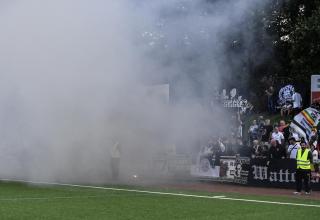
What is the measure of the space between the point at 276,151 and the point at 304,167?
2.34 m

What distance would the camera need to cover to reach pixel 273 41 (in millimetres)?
20484

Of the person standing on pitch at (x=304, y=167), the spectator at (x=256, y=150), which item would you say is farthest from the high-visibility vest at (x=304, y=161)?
the spectator at (x=256, y=150)

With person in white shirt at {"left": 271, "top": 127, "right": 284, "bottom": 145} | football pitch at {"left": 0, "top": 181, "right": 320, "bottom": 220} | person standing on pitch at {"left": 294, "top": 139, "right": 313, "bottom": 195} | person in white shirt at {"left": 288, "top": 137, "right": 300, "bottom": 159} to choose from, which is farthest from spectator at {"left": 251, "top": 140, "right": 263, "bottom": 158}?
football pitch at {"left": 0, "top": 181, "right": 320, "bottom": 220}

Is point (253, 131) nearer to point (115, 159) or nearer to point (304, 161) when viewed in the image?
point (304, 161)

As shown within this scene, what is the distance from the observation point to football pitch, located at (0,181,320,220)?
11.1 m

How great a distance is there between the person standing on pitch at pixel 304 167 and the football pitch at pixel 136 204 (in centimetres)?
106

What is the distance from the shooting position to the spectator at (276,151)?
1872cm

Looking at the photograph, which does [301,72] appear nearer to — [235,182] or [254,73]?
[254,73]

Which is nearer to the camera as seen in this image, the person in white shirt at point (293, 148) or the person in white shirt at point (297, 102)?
the person in white shirt at point (293, 148)

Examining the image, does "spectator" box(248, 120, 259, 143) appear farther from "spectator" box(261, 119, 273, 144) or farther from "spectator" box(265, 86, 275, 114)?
"spectator" box(265, 86, 275, 114)

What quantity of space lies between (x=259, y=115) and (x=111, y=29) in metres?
7.37

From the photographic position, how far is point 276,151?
18.8m

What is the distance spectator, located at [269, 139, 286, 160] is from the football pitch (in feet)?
10.5

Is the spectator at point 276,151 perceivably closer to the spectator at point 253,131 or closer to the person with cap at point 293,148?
the person with cap at point 293,148
